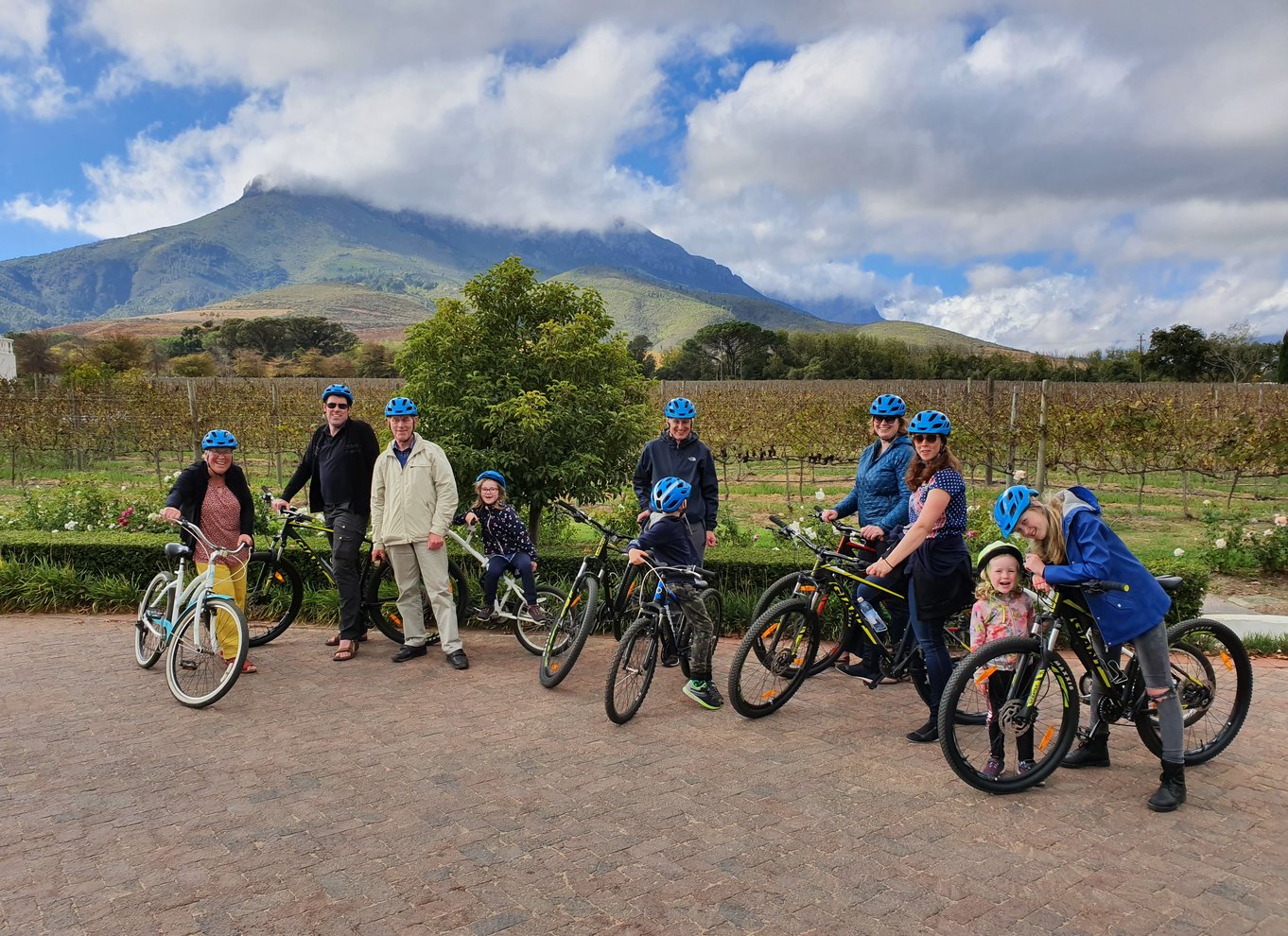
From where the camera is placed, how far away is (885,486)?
537 centimetres

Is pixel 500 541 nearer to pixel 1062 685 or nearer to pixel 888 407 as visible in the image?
pixel 888 407

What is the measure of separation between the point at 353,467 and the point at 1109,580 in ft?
15.7

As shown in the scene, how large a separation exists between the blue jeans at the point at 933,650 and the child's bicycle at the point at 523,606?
8.30 ft

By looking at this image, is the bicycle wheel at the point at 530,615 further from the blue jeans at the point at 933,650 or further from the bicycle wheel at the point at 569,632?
the blue jeans at the point at 933,650

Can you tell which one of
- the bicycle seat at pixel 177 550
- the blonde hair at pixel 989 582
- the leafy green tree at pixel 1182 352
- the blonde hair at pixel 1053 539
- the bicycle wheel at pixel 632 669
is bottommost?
the bicycle wheel at pixel 632 669

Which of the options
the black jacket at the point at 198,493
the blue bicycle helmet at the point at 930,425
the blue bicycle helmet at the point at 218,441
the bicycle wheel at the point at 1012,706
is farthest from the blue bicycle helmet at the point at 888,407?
the blue bicycle helmet at the point at 218,441

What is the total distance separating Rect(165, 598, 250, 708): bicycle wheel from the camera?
17.5ft

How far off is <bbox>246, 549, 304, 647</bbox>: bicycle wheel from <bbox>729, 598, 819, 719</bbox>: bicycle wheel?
3.71 m

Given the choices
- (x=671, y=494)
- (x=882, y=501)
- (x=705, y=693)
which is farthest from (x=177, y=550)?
(x=882, y=501)

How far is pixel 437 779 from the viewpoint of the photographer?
4277mm

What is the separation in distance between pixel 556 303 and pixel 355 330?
131044mm

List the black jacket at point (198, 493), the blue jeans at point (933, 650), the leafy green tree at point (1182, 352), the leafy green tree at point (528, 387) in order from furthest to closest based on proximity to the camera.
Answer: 1. the leafy green tree at point (1182, 352)
2. the leafy green tree at point (528, 387)
3. the black jacket at point (198, 493)
4. the blue jeans at point (933, 650)

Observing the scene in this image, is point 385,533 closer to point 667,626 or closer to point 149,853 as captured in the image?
point 667,626

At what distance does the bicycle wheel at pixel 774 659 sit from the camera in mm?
4945
